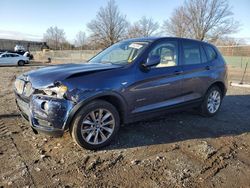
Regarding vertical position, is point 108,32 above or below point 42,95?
above

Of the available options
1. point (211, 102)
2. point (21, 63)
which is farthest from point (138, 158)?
point (21, 63)

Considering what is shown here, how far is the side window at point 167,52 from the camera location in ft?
15.8

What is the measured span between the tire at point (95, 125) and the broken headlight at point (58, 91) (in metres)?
0.36

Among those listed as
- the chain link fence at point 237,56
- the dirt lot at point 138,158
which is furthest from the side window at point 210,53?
the chain link fence at point 237,56

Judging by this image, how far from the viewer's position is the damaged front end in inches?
144

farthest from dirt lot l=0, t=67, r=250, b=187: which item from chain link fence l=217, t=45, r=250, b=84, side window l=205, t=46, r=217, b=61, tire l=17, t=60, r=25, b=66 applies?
tire l=17, t=60, r=25, b=66

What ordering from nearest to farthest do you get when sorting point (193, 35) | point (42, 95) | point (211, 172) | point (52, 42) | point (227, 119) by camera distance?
1. point (211, 172)
2. point (42, 95)
3. point (227, 119)
4. point (193, 35)
5. point (52, 42)

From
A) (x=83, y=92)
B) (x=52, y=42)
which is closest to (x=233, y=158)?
(x=83, y=92)

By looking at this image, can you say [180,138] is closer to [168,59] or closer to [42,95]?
[168,59]

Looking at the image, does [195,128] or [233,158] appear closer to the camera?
[233,158]

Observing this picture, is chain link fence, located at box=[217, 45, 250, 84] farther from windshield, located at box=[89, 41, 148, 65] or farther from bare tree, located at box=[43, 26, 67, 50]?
bare tree, located at box=[43, 26, 67, 50]

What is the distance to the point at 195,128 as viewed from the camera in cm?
525

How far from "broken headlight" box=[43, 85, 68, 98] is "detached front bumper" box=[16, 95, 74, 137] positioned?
0.06 m

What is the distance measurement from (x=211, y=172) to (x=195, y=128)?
1.78 meters
